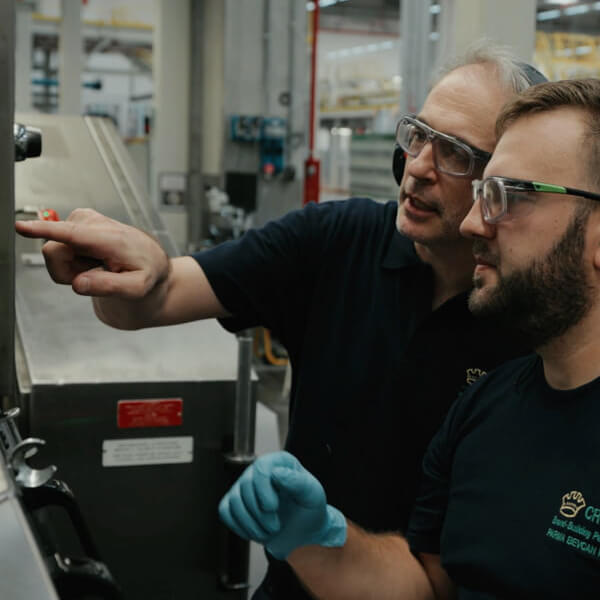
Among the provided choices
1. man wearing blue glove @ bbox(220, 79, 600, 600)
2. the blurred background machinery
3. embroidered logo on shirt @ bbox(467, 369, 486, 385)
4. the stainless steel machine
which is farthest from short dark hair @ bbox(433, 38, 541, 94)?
the stainless steel machine

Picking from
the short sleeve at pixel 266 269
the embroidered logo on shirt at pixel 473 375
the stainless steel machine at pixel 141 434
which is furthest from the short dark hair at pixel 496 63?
the stainless steel machine at pixel 141 434

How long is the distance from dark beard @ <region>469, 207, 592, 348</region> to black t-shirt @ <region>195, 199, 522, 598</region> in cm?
29

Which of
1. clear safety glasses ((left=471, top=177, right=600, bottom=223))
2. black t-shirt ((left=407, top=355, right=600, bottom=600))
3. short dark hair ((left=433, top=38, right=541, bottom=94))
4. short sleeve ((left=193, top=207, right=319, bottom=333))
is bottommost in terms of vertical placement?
black t-shirt ((left=407, top=355, right=600, bottom=600))

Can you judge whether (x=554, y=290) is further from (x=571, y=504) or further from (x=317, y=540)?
(x=317, y=540)

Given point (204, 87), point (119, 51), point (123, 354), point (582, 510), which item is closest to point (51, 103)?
point (119, 51)

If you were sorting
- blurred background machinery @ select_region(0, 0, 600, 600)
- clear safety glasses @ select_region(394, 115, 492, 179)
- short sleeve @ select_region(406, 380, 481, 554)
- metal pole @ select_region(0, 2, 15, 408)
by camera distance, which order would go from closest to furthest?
metal pole @ select_region(0, 2, 15, 408)
short sleeve @ select_region(406, 380, 481, 554)
clear safety glasses @ select_region(394, 115, 492, 179)
blurred background machinery @ select_region(0, 0, 600, 600)

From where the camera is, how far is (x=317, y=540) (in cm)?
101

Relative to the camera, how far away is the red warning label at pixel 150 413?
1.59m

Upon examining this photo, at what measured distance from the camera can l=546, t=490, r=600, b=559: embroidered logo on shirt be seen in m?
0.91

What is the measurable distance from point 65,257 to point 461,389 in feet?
2.11

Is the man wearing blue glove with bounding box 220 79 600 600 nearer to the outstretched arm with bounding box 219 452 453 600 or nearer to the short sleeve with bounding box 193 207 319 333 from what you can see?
the outstretched arm with bounding box 219 452 453 600

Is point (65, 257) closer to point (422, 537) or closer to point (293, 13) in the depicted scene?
point (422, 537)

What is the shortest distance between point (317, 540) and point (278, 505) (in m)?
0.11

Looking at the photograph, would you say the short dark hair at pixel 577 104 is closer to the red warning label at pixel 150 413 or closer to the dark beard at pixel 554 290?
the dark beard at pixel 554 290
